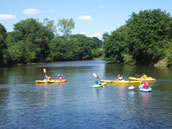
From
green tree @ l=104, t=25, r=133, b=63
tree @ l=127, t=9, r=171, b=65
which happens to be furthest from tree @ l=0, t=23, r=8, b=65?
tree @ l=127, t=9, r=171, b=65

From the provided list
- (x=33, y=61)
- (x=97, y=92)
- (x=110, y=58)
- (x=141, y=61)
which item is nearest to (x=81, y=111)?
(x=97, y=92)

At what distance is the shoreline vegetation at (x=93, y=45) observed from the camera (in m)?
A: 73.6

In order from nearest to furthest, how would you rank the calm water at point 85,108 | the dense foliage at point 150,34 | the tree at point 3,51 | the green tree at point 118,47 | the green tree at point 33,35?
the calm water at point 85,108 < the dense foliage at point 150,34 < the tree at point 3,51 < the green tree at point 118,47 < the green tree at point 33,35

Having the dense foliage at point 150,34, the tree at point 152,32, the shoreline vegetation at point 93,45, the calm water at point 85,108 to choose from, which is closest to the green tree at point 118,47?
the shoreline vegetation at point 93,45

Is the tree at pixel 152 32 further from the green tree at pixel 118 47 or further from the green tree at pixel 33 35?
Result: the green tree at pixel 33 35

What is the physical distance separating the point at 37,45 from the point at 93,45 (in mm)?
61077

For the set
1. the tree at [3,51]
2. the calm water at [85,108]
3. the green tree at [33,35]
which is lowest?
the calm water at [85,108]

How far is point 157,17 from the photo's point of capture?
73.8 m

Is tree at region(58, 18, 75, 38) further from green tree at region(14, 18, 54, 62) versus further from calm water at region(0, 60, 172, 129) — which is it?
calm water at region(0, 60, 172, 129)

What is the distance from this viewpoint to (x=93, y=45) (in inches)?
6742

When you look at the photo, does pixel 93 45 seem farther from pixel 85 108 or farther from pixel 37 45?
pixel 85 108

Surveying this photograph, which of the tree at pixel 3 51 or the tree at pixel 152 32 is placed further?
the tree at pixel 3 51

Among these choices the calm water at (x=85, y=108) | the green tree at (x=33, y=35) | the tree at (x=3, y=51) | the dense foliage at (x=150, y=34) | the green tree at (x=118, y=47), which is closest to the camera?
the calm water at (x=85, y=108)

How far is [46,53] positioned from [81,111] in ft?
328
